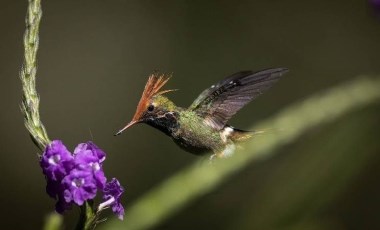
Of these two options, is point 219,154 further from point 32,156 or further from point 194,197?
point 32,156

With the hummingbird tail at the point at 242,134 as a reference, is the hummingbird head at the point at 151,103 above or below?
above

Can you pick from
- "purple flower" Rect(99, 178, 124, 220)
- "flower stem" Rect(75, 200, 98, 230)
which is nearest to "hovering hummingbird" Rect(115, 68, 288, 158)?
"purple flower" Rect(99, 178, 124, 220)

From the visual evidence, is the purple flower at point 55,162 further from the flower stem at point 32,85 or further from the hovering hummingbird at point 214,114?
the hovering hummingbird at point 214,114

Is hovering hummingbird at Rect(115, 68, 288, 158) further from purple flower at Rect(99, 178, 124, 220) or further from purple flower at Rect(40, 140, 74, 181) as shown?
purple flower at Rect(40, 140, 74, 181)

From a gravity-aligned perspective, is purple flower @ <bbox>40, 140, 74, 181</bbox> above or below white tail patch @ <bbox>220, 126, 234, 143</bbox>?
above

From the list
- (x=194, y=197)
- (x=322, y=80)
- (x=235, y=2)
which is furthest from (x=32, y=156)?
(x=194, y=197)

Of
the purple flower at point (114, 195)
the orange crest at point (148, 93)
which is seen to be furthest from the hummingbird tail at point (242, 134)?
the purple flower at point (114, 195)

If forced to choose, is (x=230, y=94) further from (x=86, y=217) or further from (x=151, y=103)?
(x=86, y=217)
